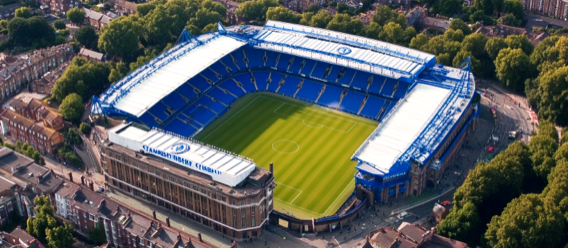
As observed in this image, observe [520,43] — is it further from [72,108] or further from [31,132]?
[31,132]

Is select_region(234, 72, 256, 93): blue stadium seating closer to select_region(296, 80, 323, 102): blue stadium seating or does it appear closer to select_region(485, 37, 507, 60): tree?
select_region(296, 80, 323, 102): blue stadium seating

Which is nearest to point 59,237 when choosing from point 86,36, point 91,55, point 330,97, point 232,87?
point 232,87

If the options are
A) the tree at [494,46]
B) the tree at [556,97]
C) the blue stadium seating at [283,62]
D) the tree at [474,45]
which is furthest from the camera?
the tree at [474,45]

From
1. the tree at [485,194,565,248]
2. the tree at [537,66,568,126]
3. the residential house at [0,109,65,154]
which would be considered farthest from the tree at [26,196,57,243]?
the tree at [537,66,568,126]

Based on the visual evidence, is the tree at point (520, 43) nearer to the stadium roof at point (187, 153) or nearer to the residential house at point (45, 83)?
the stadium roof at point (187, 153)

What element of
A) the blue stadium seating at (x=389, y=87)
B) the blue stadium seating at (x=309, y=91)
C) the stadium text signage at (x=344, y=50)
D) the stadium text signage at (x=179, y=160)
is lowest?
the blue stadium seating at (x=309, y=91)

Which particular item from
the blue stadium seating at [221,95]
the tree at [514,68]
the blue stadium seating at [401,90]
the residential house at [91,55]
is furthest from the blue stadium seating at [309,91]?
the residential house at [91,55]
